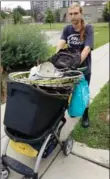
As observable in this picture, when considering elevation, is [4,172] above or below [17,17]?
below

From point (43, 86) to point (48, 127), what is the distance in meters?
0.41

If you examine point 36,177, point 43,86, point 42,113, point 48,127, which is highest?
point 43,86

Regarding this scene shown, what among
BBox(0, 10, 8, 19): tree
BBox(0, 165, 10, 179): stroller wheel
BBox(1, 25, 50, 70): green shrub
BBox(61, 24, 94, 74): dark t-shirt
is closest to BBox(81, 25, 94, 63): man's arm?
BBox(61, 24, 94, 74): dark t-shirt

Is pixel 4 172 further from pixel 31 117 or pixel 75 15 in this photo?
pixel 75 15

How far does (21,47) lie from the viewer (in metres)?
5.60

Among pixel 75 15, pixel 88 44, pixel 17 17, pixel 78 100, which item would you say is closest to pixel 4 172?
pixel 78 100

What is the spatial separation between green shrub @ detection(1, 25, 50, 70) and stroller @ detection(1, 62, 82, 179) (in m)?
3.59

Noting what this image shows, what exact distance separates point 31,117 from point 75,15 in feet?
3.90

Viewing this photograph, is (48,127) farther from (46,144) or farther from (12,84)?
(12,84)

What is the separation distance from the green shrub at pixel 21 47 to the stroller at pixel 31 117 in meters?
3.59

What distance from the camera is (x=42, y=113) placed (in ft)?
6.61

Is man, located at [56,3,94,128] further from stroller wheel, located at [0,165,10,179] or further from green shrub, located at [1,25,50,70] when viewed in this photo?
green shrub, located at [1,25,50,70]

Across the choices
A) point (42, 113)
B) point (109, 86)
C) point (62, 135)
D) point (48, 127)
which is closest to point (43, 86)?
point (42, 113)

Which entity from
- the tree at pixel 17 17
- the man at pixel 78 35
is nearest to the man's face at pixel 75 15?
the man at pixel 78 35
